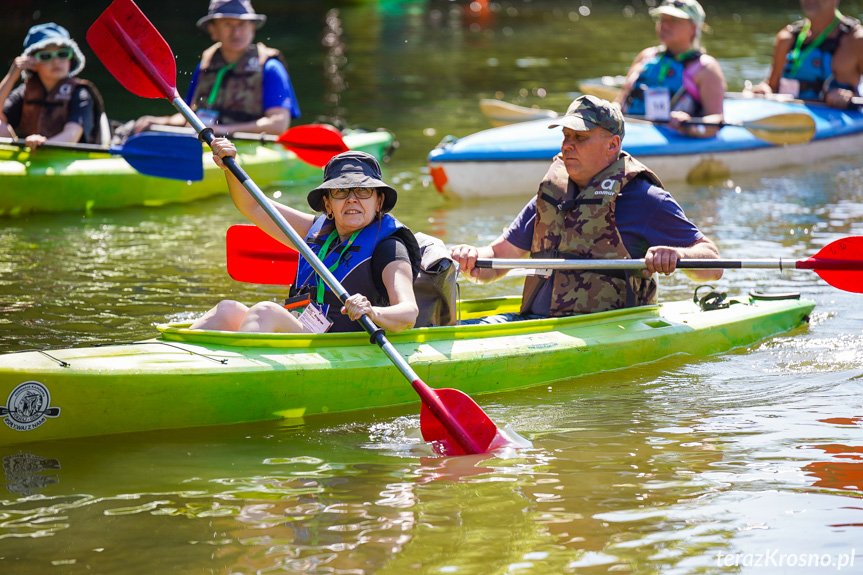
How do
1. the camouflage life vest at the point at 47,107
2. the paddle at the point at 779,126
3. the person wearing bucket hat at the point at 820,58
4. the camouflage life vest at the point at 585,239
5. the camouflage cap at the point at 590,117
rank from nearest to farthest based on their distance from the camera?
the camouflage cap at the point at 590,117, the camouflage life vest at the point at 585,239, the camouflage life vest at the point at 47,107, the paddle at the point at 779,126, the person wearing bucket hat at the point at 820,58

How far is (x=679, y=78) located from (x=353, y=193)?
5203 mm

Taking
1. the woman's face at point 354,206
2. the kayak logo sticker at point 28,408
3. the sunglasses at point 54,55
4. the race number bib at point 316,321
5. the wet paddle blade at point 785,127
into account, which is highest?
the sunglasses at point 54,55

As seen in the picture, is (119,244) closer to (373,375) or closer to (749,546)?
(373,375)

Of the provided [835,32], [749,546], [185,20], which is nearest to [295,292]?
[749,546]

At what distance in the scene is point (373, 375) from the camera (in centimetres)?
441

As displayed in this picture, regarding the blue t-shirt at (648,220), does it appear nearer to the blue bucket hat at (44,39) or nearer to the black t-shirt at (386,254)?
the black t-shirt at (386,254)

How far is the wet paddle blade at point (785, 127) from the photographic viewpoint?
876 cm

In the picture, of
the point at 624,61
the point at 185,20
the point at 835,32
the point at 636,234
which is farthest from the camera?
the point at 185,20

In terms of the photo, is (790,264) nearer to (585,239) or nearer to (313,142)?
(585,239)

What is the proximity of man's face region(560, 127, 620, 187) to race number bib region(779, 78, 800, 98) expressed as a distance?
227 inches

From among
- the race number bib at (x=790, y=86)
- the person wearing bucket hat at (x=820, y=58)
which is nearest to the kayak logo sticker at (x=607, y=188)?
the person wearing bucket hat at (x=820, y=58)

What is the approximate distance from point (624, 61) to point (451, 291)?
12.9 m

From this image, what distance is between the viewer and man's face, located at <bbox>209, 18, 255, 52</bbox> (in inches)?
329

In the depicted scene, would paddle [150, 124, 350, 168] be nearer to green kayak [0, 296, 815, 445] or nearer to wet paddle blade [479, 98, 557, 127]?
wet paddle blade [479, 98, 557, 127]
